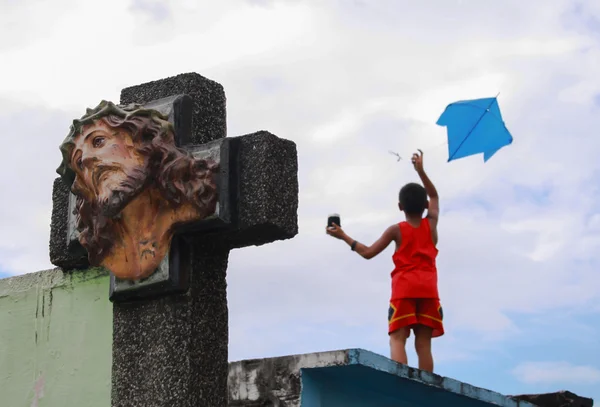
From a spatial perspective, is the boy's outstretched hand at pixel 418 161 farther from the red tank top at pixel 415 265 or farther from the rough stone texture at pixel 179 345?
the rough stone texture at pixel 179 345

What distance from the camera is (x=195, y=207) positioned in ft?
13.4

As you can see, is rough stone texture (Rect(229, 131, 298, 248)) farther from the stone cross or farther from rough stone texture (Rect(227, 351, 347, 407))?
rough stone texture (Rect(227, 351, 347, 407))

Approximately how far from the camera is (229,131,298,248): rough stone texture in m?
4.07

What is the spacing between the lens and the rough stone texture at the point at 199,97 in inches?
176

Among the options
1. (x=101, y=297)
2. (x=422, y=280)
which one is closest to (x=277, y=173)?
(x=101, y=297)

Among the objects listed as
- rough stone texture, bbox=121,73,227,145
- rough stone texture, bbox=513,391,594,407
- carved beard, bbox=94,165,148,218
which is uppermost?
rough stone texture, bbox=121,73,227,145

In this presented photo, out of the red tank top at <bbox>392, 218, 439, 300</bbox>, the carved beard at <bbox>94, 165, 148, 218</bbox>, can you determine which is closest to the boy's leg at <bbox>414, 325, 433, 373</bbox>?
the red tank top at <bbox>392, 218, 439, 300</bbox>

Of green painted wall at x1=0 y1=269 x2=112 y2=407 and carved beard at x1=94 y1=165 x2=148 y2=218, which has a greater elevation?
carved beard at x1=94 y1=165 x2=148 y2=218

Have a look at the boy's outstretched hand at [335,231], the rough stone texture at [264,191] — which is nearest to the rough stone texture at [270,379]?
the boy's outstretched hand at [335,231]

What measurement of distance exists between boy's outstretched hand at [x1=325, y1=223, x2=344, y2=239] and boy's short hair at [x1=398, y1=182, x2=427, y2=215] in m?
0.98

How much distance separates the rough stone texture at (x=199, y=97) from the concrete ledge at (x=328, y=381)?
113cm

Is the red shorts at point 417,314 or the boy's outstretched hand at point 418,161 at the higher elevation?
the boy's outstretched hand at point 418,161

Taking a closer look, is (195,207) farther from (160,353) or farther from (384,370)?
(384,370)

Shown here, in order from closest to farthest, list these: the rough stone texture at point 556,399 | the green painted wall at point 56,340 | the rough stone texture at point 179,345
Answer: the rough stone texture at point 179,345, the green painted wall at point 56,340, the rough stone texture at point 556,399
